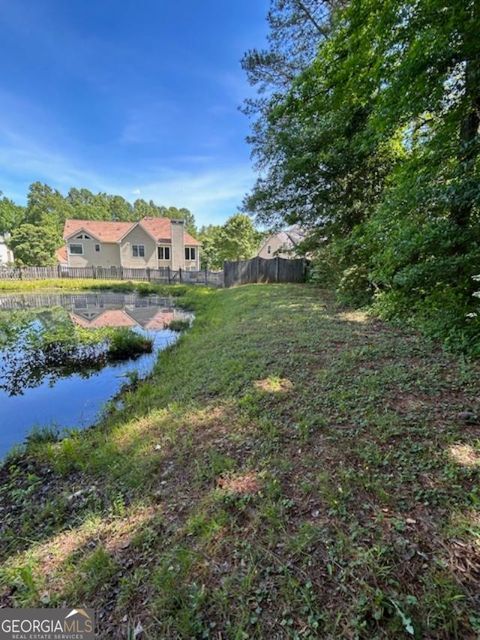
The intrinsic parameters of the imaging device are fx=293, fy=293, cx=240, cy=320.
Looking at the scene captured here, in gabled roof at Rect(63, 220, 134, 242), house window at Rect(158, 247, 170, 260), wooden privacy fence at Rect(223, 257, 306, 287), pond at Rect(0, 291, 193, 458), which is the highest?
gabled roof at Rect(63, 220, 134, 242)

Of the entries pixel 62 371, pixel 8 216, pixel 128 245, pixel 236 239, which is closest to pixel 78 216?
pixel 8 216

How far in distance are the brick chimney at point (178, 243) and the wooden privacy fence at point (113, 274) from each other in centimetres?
351

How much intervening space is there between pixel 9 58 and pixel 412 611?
45.5 ft

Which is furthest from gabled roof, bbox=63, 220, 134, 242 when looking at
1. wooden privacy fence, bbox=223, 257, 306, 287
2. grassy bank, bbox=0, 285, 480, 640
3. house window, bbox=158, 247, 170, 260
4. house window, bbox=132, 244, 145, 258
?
grassy bank, bbox=0, 285, 480, 640

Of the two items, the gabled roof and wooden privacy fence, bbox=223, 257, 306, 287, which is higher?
the gabled roof

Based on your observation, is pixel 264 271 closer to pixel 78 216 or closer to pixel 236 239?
pixel 236 239

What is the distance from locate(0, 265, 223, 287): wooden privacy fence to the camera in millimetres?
21328

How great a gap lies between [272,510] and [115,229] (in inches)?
1186

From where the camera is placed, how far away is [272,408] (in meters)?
2.98

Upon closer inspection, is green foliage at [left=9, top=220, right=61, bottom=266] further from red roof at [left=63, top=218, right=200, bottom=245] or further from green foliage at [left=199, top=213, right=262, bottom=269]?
green foliage at [left=199, top=213, right=262, bottom=269]

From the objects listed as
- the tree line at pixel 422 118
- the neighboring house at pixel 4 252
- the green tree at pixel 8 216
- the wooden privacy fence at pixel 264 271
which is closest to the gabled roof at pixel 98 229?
the neighboring house at pixel 4 252

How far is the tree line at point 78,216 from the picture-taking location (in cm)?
2781

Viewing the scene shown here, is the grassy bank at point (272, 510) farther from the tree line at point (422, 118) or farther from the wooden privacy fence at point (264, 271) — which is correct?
the wooden privacy fence at point (264, 271)

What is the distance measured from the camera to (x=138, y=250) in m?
26.4
